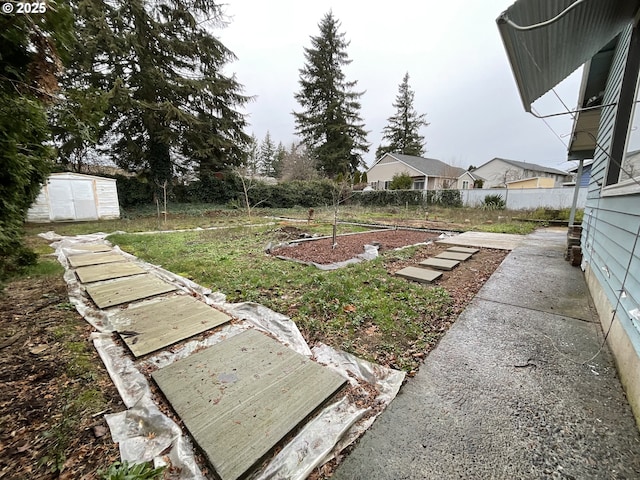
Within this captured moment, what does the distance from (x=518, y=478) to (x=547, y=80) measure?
122 inches

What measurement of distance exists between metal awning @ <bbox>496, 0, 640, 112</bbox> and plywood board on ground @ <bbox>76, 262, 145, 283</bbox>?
4544 mm

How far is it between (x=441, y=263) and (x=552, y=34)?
279 centimetres

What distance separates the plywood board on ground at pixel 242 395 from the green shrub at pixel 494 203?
1491 centimetres

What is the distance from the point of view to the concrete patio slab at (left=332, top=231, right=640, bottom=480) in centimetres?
103

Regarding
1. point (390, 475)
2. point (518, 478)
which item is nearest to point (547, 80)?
point (518, 478)

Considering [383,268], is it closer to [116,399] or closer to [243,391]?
[243,391]

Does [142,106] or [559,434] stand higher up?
[142,106]

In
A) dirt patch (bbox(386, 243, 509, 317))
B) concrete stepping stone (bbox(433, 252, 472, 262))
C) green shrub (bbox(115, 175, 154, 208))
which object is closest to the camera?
dirt patch (bbox(386, 243, 509, 317))

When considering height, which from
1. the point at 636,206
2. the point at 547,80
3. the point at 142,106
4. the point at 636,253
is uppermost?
the point at 142,106

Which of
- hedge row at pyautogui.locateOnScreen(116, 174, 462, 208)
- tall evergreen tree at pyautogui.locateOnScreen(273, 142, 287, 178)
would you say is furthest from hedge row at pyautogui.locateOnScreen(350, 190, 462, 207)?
tall evergreen tree at pyautogui.locateOnScreen(273, 142, 287, 178)

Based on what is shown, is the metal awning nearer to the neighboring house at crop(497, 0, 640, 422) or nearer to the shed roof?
the neighboring house at crop(497, 0, 640, 422)

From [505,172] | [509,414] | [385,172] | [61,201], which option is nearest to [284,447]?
[509,414]

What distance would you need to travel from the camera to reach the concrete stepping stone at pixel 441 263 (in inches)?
148

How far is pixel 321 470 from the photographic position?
103cm
